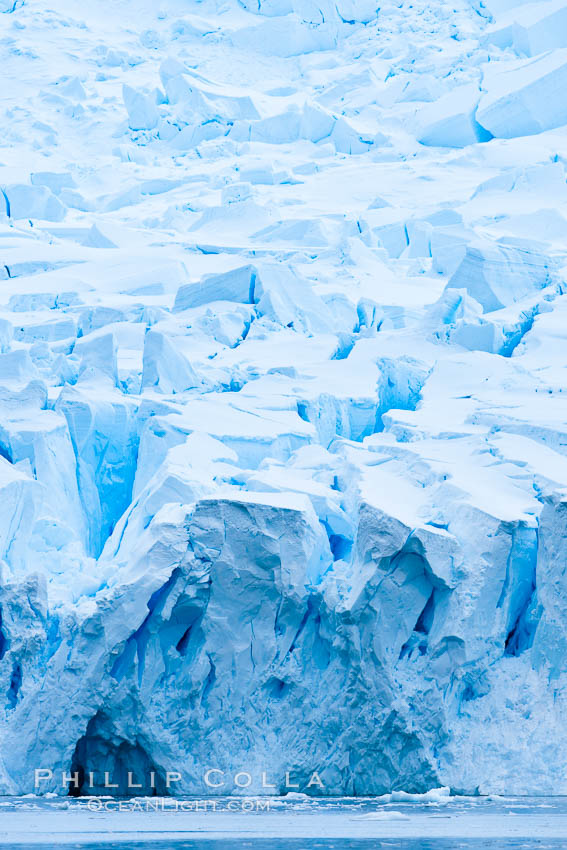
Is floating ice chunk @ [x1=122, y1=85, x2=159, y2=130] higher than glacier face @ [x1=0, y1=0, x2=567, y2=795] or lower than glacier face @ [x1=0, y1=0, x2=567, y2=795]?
lower

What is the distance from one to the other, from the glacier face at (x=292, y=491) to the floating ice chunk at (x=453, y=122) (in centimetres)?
216

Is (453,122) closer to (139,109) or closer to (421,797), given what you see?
(139,109)

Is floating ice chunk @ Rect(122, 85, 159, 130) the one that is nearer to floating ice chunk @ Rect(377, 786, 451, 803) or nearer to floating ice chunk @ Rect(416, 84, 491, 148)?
floating ice chunk @ Rect(416, 84, 491, 148)

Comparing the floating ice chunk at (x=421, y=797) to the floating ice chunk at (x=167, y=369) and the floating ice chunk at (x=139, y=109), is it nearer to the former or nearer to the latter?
the floating ice chunk at (x=167, y=369)

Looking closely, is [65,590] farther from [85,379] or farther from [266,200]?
[266,200]

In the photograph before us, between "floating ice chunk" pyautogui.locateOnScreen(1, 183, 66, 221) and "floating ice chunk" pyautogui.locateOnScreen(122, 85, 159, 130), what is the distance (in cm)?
367

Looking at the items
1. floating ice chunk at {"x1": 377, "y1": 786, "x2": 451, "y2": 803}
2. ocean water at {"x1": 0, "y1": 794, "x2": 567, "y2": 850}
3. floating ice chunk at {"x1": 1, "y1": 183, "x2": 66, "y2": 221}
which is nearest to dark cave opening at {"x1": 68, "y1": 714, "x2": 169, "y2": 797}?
ocean water at {"x1": 0, "y1": 794, "x2": 567, "y2": 850}

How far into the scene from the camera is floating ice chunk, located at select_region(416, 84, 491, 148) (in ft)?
68.4

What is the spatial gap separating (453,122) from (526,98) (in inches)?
52.7

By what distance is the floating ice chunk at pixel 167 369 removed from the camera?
11469mm

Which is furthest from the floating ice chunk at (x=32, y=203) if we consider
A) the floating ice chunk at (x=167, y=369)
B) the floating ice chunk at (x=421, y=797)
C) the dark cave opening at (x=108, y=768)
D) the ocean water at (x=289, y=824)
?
the floating ice chunk at (x=421, y=797)

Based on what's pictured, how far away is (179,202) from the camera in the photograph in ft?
65.8

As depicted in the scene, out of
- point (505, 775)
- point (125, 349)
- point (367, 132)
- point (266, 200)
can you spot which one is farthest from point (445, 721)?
point (367, 132)

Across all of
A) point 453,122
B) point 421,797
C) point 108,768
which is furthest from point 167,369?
point 453,122
